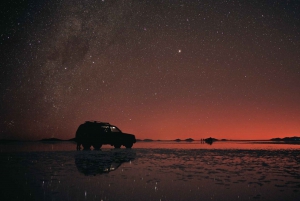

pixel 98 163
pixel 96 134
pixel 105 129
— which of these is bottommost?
pixel 98 163

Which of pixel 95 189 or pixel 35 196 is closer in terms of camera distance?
pixel 35 196

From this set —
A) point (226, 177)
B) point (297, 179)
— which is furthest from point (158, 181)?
point (297, 179)

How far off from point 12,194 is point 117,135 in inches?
800

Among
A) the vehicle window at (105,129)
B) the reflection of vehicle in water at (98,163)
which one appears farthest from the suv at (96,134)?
the reflection of vehicle in water at (98,163)

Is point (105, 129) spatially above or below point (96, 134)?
above

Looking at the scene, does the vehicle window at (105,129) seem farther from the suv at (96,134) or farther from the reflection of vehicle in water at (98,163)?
the reflection of vehicle in water at (98,163)

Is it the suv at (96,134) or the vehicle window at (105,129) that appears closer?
the suv at (96,134)

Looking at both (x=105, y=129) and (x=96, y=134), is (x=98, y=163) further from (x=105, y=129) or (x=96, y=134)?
(x=105, y=129)

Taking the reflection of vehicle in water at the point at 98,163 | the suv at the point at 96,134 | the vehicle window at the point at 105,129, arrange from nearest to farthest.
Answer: the reflection of vehicle in water at the point at 98,163 < the suv at the point at 96,134 < the vehicle window at the point at 105,129

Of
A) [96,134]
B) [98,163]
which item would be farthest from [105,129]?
[98,163]

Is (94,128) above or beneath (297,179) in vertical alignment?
above

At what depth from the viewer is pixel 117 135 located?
2605 cm

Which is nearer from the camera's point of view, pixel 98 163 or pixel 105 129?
pixel 98 163

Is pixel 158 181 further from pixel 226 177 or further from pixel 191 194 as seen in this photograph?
pixel 226 177
